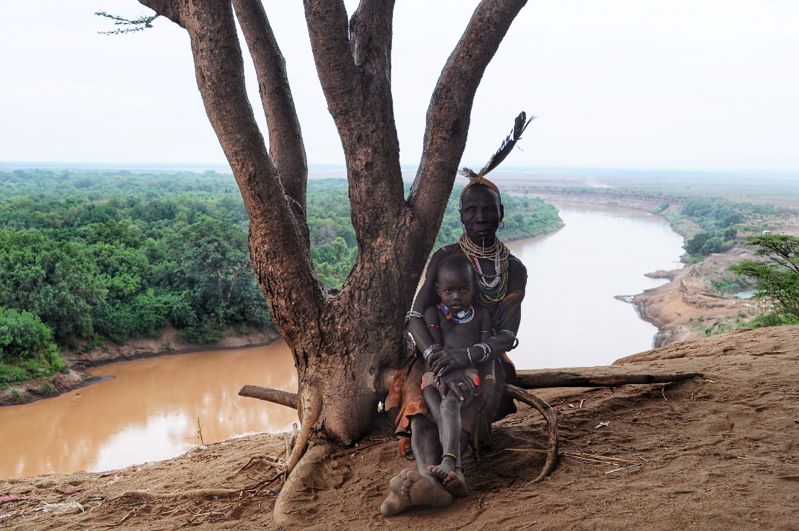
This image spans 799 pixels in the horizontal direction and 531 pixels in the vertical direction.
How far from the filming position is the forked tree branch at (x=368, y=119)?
4.01 metres

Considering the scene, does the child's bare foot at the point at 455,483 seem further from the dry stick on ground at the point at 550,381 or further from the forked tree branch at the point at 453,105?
the forked tree branch at the point at 453,105

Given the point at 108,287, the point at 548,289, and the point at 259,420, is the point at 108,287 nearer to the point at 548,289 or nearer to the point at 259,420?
the point at 259,420

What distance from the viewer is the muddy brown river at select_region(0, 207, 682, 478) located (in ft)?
45.1

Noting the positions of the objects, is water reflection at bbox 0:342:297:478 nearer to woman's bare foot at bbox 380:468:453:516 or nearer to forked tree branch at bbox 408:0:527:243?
forked tree branch at bbox 408:0:527:243

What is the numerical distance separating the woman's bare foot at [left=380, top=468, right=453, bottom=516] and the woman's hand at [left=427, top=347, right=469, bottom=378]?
1.76 feet

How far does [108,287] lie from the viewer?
1980 centimetres

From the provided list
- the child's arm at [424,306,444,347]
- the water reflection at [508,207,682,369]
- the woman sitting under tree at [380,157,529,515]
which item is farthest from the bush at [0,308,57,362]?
the child's arm at [424,306,444,347]

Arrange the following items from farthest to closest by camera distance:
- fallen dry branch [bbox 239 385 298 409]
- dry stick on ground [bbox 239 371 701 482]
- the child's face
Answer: fallen dry branch [bbox 239 385 298 409] → dry stick on ground [bbox 239 371 701 482] → the child's face

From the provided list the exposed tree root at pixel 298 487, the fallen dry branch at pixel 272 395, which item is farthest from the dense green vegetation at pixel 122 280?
the exposed tree root at pixel 298 487

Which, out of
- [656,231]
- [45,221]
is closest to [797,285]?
[45,221]

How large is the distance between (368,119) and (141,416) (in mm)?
13857

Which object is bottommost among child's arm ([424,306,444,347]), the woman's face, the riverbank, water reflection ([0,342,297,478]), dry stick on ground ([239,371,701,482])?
water reflection ([0,342,297,478])

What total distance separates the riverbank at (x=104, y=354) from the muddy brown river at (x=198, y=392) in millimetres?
288

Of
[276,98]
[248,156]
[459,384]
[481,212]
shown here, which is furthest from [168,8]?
[459,384]
